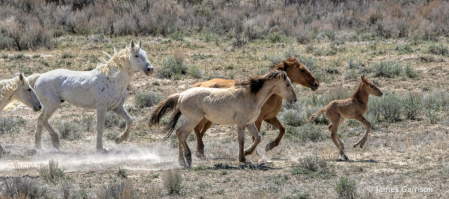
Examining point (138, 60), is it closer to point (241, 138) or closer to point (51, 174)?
point (241, 138)

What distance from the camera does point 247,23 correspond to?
80.5 feet

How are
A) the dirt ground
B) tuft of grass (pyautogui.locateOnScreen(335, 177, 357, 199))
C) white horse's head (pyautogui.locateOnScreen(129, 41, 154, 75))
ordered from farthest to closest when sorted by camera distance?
white horse's head (pyautogui.locateOnScreen(129, 41, 154, 75))
the dirt ground
tuft of grass (pyautogui.locateOnScreen(335, 177, 357, 199))

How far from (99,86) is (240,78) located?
7022 mm

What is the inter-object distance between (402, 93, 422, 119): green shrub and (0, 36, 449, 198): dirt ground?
8.0 inches

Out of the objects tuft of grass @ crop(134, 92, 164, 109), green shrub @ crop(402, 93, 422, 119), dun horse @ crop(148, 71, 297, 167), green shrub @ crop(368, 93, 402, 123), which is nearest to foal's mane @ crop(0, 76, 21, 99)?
dun horse @ crop(148, 71, 297, 167)

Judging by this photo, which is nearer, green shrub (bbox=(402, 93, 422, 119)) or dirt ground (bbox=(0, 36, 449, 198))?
dirt ground (bbox=(0, 36, 449, 198))

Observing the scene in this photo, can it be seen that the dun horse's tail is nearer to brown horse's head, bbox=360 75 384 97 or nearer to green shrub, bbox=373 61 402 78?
brown horse's head, bbox=360 75 384 97

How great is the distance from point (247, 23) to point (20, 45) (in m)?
10.2

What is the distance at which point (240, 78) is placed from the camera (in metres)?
16.2

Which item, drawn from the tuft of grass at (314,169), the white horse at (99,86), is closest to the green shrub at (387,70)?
the tuft of grass at (314,169)

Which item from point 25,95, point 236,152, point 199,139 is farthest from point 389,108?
point 25,95

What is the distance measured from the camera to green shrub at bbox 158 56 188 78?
1633 cm

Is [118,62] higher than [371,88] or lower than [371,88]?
higher

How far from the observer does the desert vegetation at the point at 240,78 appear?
25.9 ft
